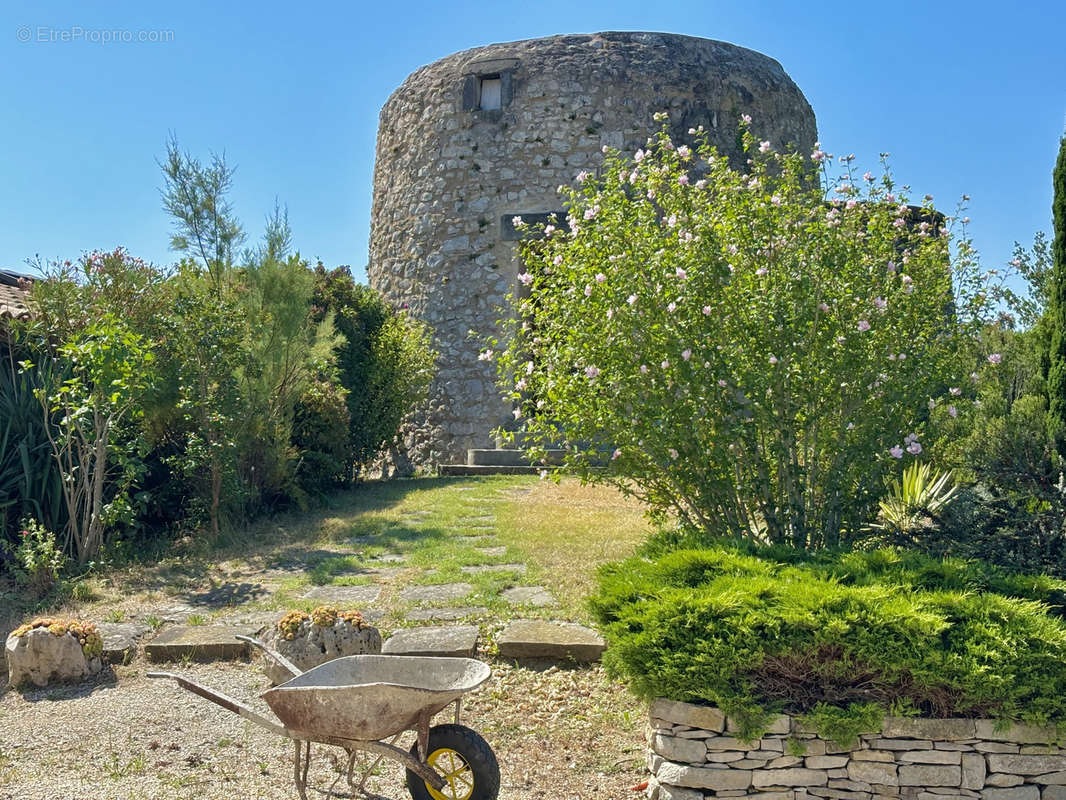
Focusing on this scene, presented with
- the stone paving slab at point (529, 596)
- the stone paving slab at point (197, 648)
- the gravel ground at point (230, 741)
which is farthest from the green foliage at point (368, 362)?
the gravel ground at point (230, 741)

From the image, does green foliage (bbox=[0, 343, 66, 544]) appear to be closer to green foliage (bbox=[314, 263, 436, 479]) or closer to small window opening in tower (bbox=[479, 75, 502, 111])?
green foliage (bbox=[314, 263, 436, 479])

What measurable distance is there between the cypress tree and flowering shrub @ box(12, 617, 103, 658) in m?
5.35

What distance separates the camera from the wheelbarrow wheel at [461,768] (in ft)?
10.6

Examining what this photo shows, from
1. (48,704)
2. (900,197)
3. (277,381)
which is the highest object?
(900,197)

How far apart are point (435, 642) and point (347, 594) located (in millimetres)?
1512

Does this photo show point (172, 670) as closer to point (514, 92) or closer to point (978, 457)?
point (978, 457)

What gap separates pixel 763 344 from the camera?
5.01m

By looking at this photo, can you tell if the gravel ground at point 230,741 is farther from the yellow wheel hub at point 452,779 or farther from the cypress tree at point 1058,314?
the cypress tree at point 1058,314

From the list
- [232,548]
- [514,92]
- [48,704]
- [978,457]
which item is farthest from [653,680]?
[514,92]

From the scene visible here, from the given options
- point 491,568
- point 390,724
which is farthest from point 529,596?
point 390,724

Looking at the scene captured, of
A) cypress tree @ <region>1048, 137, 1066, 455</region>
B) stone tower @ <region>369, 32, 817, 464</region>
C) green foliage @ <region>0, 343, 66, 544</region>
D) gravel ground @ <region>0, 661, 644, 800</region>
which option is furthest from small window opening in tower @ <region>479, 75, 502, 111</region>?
gravel ground @ <region>0, 661, 644, 800</region>

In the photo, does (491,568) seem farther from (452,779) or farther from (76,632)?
(452,779)

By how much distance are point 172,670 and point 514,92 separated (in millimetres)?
10253

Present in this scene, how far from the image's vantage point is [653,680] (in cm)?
347
